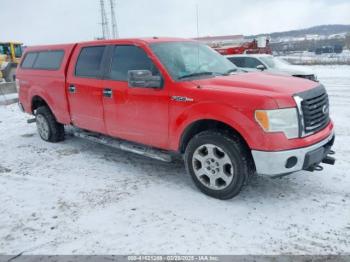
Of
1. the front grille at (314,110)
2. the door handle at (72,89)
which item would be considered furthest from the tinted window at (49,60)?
the front grille at (314,110)

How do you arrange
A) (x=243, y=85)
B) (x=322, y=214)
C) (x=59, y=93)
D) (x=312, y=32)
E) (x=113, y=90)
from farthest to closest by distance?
1. (x=312, y=32)
2. (x=59, y=93)
3. (x=113, y=90)
4. (x=243, y=85)
5. (x=322, y=214)

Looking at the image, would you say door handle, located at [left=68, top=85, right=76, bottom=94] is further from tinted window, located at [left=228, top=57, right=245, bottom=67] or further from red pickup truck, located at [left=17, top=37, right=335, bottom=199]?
tinted window, located at [left=228, top=57, right=245, bottom=67]

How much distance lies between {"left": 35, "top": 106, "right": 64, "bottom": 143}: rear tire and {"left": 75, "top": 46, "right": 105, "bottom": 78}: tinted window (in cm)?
146

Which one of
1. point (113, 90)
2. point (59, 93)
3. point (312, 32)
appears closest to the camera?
point (113, 90)

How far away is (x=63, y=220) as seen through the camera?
146 inches

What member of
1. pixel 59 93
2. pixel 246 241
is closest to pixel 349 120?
pixel 246 241

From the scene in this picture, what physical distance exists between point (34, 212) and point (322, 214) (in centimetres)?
323

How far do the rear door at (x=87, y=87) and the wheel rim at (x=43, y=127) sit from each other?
1109 millimetres

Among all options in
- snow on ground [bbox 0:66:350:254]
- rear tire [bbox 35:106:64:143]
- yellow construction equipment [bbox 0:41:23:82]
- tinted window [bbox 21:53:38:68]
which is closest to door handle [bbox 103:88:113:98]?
snow on ground [bbox 0:66:350:254]

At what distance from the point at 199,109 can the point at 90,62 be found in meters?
2.40

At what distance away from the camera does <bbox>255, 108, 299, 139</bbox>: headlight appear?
346cm

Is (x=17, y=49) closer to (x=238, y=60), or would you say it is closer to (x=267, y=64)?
(x=238, y=60)

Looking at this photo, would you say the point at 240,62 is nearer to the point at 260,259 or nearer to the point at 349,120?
the point at 349,120

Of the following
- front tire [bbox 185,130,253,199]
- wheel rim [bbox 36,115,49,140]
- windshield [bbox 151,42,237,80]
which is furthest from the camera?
wheel rim [bbox 36,115,49,140]
